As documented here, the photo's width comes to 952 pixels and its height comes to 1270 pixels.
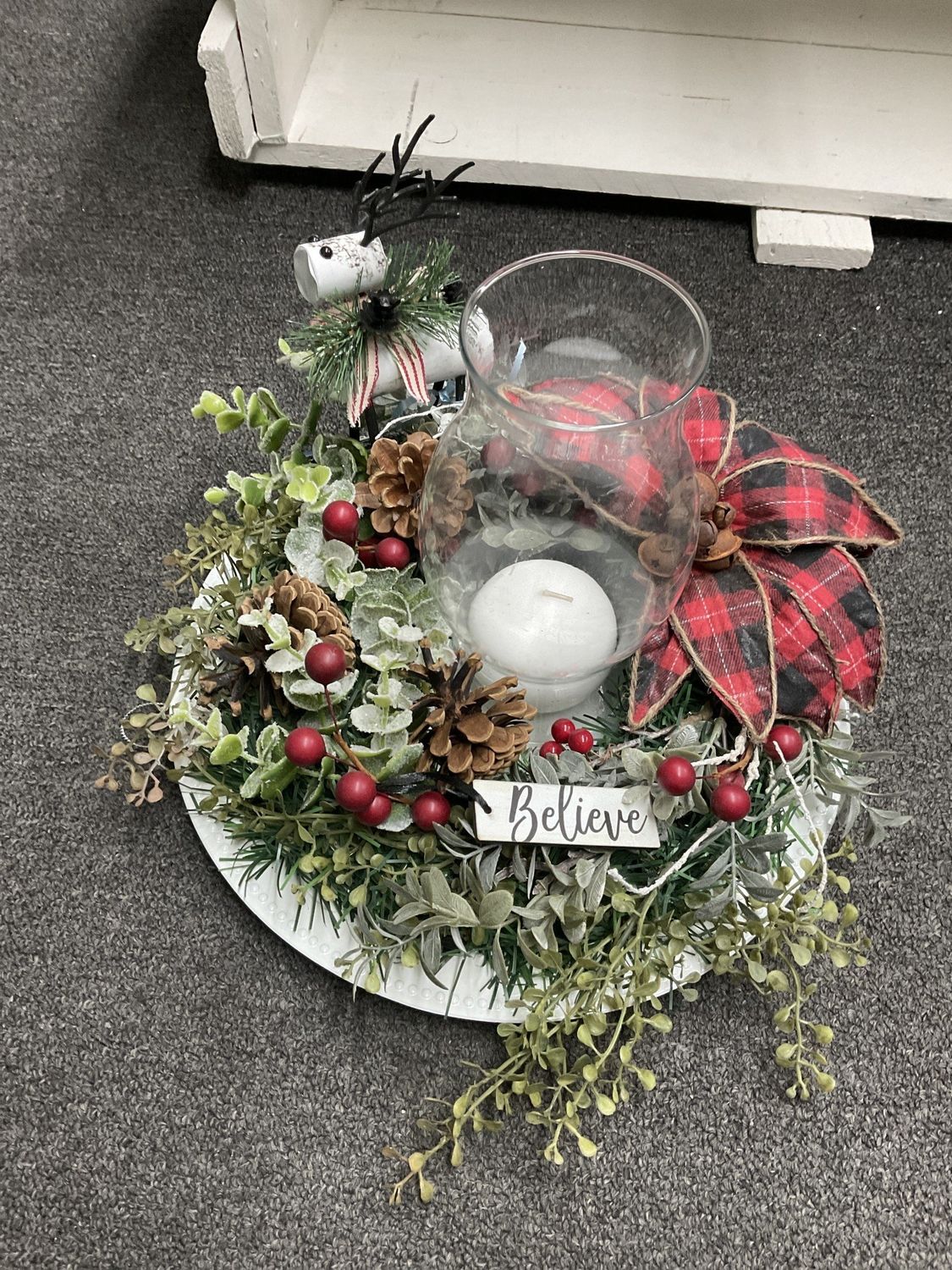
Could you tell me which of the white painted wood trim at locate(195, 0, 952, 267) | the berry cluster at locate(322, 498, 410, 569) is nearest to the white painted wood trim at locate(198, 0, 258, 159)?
the white painted wood trim at locate(195, 0, 952, 267)

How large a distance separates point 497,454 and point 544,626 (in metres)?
0.12

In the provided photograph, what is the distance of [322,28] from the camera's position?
1.24m

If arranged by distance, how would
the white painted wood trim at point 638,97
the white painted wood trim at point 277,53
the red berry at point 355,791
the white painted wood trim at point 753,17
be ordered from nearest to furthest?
the red berry at point 355,791
the white painted wood trim at point 277,53
the white painted wood trim at point 638,97
the white painted wood trim at point 753,17

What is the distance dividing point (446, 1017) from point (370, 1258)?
15cm

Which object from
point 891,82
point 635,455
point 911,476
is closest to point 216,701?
point 635,455

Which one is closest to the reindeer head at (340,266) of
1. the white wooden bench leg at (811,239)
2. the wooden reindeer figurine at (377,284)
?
the wooden reindeer figurine at (377,284)

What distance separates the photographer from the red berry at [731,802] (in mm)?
657

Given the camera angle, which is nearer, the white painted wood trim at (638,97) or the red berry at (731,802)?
the red berry at (731,802)

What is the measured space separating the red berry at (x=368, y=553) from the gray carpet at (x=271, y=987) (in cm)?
25

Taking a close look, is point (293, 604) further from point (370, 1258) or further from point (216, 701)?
point (370, 1258)

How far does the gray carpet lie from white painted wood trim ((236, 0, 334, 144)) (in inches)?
5.6

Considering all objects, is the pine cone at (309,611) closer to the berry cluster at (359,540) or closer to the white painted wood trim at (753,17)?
the berry cluster at (359,540)

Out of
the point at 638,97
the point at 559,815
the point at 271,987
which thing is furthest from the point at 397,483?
the point at 638,97

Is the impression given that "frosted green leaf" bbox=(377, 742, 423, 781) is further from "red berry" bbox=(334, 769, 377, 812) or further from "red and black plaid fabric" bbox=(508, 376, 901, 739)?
"red and black plaid fabric" bbox=(508, 376, 901, 739)
